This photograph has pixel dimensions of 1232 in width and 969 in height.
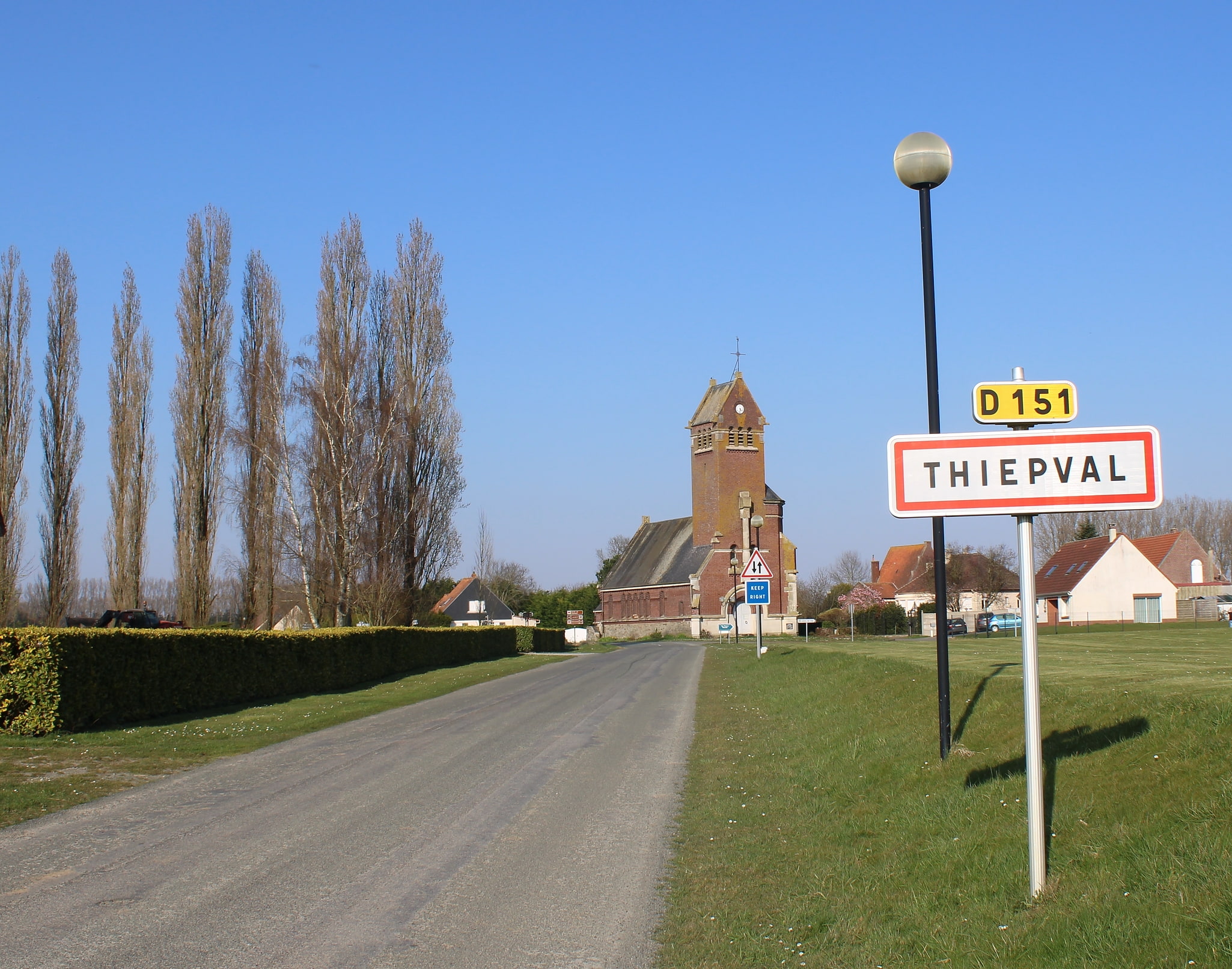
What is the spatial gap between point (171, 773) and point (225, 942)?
6775 millimetres

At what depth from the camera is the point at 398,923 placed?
583cm

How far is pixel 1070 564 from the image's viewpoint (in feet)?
227

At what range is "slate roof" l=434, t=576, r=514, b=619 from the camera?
10044 cm

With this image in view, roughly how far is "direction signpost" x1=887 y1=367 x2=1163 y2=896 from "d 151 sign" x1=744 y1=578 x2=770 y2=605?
24665mm

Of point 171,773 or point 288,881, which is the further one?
point 171,773

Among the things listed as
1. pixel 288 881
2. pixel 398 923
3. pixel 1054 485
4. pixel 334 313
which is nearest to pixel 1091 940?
pixel 1054 485

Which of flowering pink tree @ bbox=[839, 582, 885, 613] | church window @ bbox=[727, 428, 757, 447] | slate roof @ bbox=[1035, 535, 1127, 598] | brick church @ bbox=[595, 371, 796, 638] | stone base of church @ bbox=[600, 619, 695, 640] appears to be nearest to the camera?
slate roof @ bbox=[1035, 535, 1127, 598]

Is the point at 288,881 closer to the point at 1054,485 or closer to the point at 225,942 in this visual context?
the point at 225,942

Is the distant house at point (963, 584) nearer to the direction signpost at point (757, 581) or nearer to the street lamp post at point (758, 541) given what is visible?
the street lamp post at point (758, 541)

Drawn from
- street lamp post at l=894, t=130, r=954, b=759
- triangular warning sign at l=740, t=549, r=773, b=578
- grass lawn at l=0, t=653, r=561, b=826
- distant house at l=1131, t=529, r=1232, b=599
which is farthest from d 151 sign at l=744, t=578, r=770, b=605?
distant house at l=1131, t=529, r=1232, b=599

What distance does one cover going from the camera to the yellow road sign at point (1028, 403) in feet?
18.5

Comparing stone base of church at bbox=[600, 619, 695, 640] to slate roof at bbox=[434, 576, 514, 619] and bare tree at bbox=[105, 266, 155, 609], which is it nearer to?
slate roof at bbox=[434, 576, 514, 619]

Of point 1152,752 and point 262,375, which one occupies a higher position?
point 262,375

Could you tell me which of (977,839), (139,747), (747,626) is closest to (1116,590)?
(747,626)
